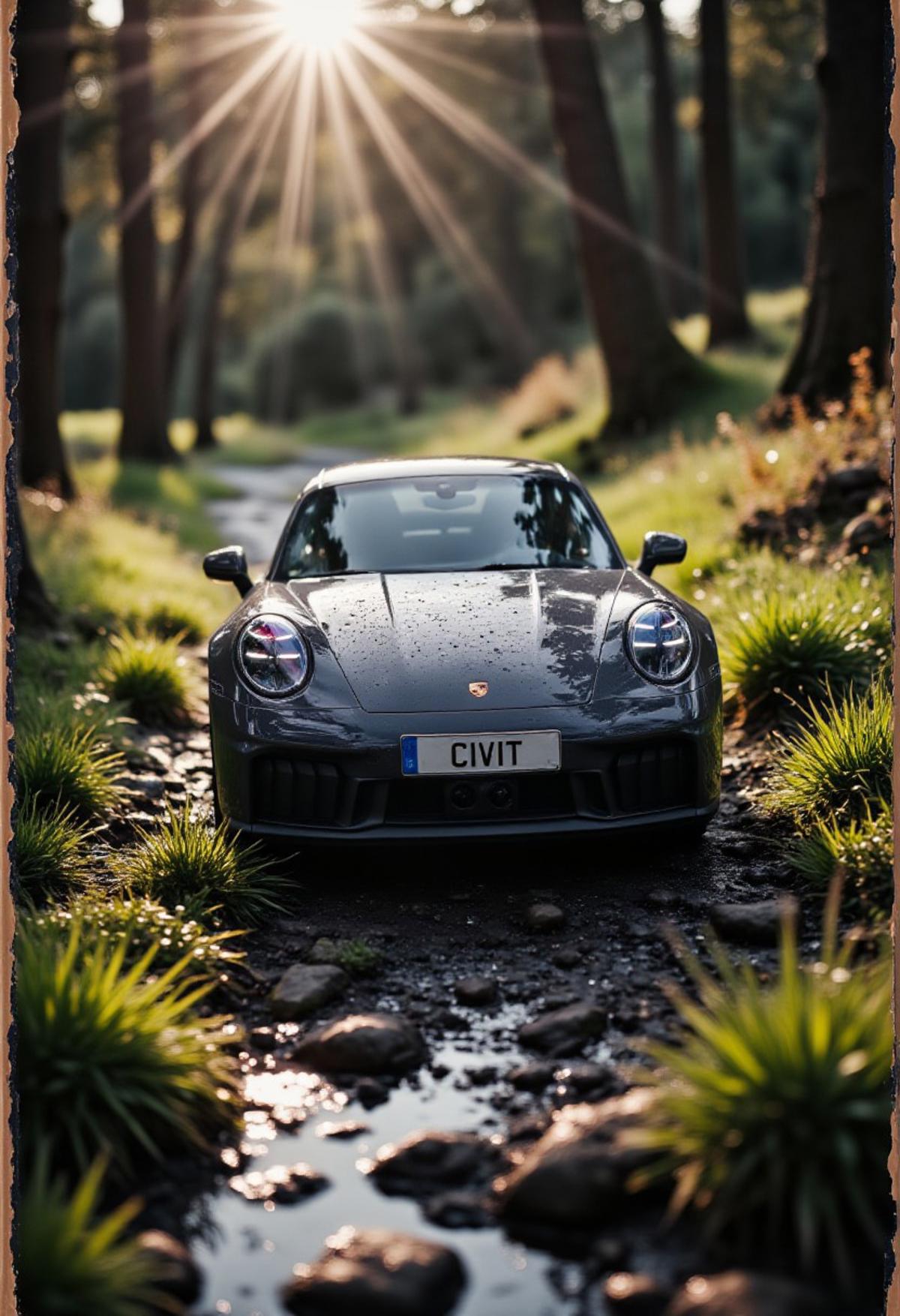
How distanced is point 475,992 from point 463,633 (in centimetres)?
128

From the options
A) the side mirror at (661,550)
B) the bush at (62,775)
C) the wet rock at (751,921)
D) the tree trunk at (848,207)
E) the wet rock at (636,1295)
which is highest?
the tree trunk at (848,207)

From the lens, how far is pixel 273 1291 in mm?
2377

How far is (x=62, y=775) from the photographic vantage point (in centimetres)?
512

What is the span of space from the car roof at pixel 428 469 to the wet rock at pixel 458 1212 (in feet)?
11.4

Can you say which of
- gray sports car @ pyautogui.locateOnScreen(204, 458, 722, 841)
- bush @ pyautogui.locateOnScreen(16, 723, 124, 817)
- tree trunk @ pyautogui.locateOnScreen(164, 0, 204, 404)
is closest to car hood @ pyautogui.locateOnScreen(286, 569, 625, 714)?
gray sports car @ pyautogui.locateOnScreen(204, 458, 722, 841)

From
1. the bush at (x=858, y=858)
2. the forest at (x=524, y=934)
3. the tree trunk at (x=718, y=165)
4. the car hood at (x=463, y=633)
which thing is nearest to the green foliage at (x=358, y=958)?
the forest at (x=524, y=934)

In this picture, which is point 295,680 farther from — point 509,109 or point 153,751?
point 509,109

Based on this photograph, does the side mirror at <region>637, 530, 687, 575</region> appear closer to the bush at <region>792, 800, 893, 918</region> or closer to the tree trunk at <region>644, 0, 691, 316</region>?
the bush at <region>792, 800, 893, 918</region>

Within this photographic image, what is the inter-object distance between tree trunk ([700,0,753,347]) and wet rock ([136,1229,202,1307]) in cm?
1703

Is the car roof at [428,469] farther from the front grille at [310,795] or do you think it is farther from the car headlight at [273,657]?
the front grille at [310,795]

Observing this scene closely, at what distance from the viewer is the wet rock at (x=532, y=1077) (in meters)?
3.11

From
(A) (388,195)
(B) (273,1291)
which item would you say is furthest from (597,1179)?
(A) (388,195)

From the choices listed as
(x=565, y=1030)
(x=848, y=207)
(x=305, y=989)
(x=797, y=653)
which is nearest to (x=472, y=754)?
(x=305, y=989)

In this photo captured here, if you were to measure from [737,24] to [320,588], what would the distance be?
2018 centimetres
